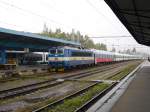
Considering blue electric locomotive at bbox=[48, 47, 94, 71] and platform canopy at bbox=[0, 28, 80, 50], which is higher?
platform canopy at bbox=[0, 28, 80, 50]

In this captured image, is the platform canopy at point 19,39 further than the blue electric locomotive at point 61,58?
Yes

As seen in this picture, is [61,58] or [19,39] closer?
[61,58]

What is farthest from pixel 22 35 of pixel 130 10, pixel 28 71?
pixel 130 10

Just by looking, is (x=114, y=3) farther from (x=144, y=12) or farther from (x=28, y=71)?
(x=28, y=71)

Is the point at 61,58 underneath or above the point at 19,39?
underneath

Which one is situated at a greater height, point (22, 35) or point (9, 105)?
point (22, 35)

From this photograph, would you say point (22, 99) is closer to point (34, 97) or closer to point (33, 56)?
point (34, 97)

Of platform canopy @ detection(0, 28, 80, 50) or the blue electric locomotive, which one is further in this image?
platform canopy @ detection(0, 28, 80, 50)

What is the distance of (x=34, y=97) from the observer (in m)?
15.3

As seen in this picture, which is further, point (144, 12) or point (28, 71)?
point (28, 71)

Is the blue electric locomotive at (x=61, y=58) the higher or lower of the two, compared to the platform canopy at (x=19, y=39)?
lower

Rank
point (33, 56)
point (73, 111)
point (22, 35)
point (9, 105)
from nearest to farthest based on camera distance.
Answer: point (73, 111), point (9, 105), point (22, 35), point (33, 56)

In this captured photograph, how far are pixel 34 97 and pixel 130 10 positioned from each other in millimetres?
7136

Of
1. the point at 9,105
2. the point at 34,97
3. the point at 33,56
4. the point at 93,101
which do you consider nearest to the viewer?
the point at 9,105
